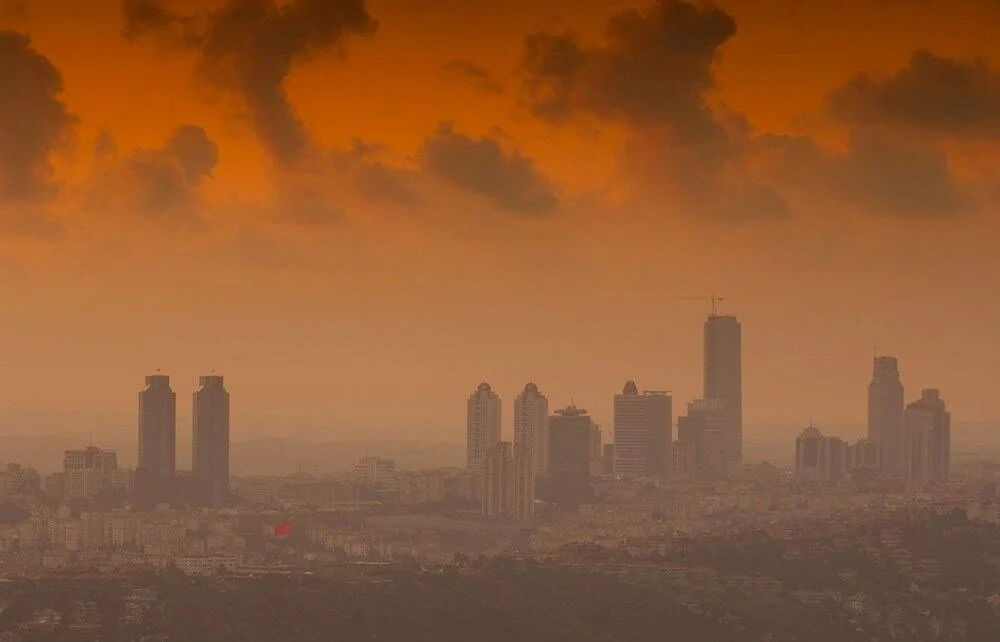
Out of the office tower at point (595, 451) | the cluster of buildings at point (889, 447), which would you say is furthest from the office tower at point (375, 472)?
the cluster of buildings at point (889, 447)

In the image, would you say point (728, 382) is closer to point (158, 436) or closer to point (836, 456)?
point (836, 456)

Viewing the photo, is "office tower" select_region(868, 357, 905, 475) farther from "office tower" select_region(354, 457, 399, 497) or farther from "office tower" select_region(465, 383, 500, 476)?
"office tower" select_region(354, 457, 399, 497)

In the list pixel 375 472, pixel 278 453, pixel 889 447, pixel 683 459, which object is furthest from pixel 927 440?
pixel 278 453

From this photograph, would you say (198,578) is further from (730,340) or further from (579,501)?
(730,340)

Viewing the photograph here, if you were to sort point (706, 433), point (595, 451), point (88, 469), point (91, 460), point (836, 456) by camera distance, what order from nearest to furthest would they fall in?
point (88, 469) → point (91, 460) → point (836, 456) → point (595, 451) → point (706, 433)

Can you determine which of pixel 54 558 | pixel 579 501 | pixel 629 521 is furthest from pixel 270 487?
pixel 54 558

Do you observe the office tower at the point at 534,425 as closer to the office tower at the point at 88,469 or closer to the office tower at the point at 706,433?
the office tower at the point at 706,433
